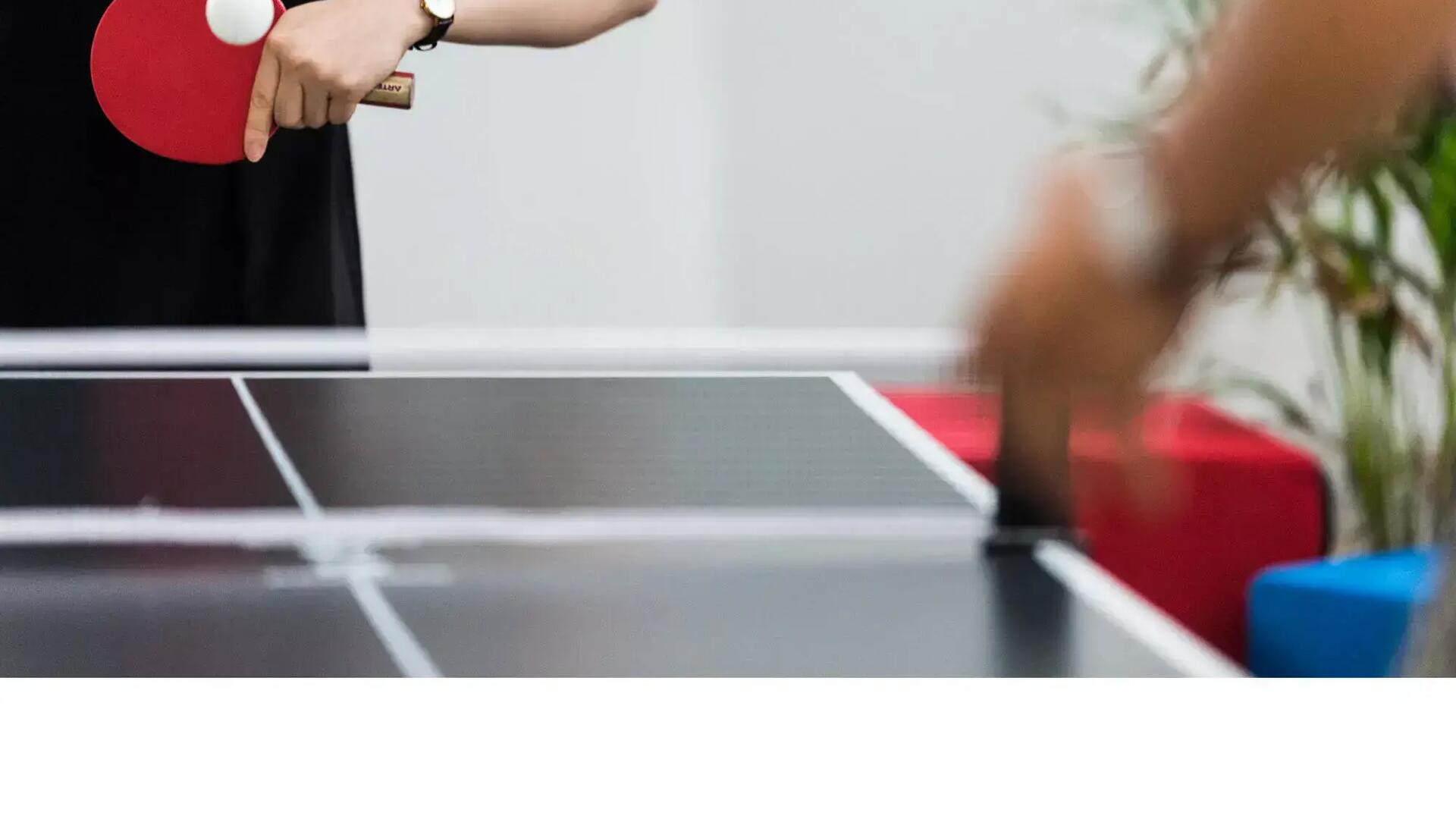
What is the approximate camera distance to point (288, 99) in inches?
45.8

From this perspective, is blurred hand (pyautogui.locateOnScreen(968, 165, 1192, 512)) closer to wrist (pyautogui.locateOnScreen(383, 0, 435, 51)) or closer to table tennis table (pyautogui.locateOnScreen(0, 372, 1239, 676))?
table tennis table (pyautogui.locateOnScreen(0, 372, 1239, 676))

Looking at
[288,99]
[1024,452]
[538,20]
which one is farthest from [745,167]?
[1024,452]

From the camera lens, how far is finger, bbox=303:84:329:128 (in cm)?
116

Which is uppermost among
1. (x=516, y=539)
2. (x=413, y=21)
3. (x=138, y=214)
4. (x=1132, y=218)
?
(x=413, y=21)

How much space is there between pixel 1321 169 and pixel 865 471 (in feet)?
2.69

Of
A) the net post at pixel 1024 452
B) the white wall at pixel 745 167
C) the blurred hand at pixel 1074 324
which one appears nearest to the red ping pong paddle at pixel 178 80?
the white wall at pixel 745 167

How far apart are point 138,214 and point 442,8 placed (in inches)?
14.8

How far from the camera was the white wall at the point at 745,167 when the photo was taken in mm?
1589

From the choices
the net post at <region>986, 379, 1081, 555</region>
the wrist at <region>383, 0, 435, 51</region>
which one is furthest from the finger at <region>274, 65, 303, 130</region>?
the net post at <region>986, 379, 1081, 555</region>

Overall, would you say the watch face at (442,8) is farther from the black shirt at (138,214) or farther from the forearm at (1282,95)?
the forearm at (1282,95)

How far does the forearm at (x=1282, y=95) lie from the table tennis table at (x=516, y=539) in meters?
0.49

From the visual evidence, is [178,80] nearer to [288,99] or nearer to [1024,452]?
[288,99]
